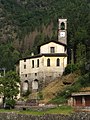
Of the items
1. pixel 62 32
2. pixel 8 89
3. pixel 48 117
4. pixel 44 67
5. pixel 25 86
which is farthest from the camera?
pixel 62 32

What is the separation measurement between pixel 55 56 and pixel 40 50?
194 inches

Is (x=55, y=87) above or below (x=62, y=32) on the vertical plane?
below

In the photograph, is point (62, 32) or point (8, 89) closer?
point (8, 89)

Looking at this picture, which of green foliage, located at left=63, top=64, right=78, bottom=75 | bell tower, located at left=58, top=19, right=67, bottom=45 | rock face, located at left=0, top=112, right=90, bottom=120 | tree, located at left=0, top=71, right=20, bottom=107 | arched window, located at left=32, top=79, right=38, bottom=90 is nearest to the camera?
rock face, located at left=0, top=112, right=90, bottom=120

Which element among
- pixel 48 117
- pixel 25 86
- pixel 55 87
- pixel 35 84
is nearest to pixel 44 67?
pixel 35 84

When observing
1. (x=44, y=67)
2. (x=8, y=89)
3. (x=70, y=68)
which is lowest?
(x=8, y=89)

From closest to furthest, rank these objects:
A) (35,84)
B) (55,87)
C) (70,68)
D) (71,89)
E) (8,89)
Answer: (71,89)
(8,89)
(55,87)
(70,68)
(35,84)

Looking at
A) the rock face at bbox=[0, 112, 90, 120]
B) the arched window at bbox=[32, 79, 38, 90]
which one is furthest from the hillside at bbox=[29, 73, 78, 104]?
the rock face at bbox=[0, 112, 90, 120]

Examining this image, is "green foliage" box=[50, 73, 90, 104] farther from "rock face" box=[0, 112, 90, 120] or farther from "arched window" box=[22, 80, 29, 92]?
"arched window" box=[22, 80, 29, 92]

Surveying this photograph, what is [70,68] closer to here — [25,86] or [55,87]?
[55,87]

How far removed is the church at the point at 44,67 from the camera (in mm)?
90188

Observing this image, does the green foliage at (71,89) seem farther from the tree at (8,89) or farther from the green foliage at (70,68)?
the green foliage at (70,68)

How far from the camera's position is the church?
90188mm

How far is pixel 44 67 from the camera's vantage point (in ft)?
297
